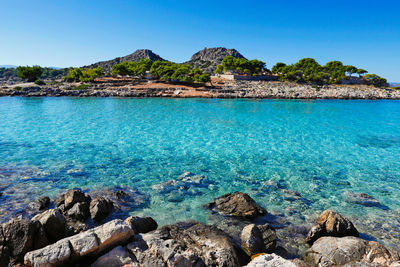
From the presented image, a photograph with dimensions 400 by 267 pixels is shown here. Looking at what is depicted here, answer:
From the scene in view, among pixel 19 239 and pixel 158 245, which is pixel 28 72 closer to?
pixel 19 239

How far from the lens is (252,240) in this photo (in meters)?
7.52

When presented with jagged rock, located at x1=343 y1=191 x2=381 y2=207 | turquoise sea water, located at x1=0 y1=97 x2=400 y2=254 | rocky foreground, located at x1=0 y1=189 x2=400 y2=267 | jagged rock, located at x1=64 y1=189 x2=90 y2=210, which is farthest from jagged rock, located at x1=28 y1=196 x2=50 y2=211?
jagged rock, located at x1=343 y1=191 x2=381 y2=207

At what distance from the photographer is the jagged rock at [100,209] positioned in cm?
913

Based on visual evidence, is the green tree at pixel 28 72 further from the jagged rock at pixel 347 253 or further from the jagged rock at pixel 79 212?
the jagged rock at pixel 347 253

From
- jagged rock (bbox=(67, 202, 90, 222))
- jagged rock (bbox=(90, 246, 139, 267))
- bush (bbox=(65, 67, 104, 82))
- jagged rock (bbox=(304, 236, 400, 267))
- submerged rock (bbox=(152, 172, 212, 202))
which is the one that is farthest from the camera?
bush (bbox=(65, 67, 104, 82))

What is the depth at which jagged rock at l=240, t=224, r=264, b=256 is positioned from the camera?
24.4 ft

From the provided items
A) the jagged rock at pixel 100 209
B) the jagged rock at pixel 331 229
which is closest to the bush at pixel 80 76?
the jagged rock at pixel 100 209

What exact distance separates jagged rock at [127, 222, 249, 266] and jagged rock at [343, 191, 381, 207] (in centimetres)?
738

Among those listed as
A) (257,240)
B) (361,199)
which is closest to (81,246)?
(257,240)

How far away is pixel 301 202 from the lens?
10883 mm

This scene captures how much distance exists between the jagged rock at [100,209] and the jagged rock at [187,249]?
307 cm

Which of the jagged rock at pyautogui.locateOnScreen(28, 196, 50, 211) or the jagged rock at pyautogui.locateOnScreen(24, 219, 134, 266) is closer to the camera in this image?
the jagged rock at pyautogui.locateOnScreen(24, 219, 134, 266)

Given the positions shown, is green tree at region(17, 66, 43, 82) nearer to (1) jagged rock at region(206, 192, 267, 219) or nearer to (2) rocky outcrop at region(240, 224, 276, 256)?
(1) jagged rock at region(206, 192, 267, 219)

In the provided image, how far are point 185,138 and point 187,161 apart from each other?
6.43m
